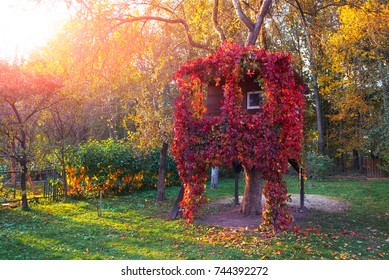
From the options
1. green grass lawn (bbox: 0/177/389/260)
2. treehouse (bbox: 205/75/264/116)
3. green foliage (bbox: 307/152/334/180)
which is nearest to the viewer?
green grass lawn (bbox: 0/177/389/260)

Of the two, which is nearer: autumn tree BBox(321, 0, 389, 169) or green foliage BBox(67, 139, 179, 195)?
green foliage BBox(67, 139, 179, 195)

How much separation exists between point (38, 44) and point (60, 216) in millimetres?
4813

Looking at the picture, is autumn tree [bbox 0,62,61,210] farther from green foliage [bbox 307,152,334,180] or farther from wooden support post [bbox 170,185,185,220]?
green foliage [bbox 307,152,334,180]

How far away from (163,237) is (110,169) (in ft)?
25.7

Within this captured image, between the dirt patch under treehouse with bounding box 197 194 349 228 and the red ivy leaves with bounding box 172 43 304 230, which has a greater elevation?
the red ivy leaves with bounding box 172 43 304 230

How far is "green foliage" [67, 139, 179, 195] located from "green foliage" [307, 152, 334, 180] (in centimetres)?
1032

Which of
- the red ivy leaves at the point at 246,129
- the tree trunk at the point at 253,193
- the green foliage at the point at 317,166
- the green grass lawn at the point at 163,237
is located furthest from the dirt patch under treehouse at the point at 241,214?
the green foliage at the point at 317,166

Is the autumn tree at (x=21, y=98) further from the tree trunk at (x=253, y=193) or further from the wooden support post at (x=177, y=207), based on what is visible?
the tree trunk at (x=253, y=193)

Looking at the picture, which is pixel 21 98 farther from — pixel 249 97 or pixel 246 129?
pixel 246 129

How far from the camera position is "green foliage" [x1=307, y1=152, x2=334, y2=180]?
22844mm

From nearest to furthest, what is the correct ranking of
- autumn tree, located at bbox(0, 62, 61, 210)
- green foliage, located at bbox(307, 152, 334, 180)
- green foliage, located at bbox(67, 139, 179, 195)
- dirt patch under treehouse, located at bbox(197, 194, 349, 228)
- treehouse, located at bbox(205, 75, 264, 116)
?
dirt patch under treehouse, located at bbox(197, 194, 349, 228) < treehouse, located at bbox(205, 75, 264, 116) < autumn tree, located at bbox(0, 62, 61, 210) < green foliage, located at bbox(67, 139, 179, 195) < green foliage, located at bbox(307, 152, 334, 180)

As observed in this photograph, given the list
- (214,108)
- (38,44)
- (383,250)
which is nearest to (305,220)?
(383,250)

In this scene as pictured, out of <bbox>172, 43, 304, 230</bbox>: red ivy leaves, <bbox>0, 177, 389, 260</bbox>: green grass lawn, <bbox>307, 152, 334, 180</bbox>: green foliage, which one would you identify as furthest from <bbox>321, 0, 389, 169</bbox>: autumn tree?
<bbox>172, 43, 304, 230</bbox>: red ivy leaves
